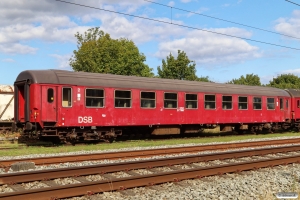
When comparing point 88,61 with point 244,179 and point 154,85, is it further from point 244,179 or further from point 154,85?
Result: point 244,179

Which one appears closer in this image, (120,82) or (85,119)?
(85,119)

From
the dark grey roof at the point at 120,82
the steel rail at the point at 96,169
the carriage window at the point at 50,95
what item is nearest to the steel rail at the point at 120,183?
the steel rail at the point at 96,169

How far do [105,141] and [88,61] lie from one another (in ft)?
123

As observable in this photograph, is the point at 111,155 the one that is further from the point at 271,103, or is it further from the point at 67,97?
the point at 271,103

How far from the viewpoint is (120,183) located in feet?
25.6

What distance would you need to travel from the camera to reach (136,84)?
→ 62.8ft

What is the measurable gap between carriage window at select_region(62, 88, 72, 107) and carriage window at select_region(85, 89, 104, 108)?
809 millimetres

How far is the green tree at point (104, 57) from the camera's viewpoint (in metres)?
56.6

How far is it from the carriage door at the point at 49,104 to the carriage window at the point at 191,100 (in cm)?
803

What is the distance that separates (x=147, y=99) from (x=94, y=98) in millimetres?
3186

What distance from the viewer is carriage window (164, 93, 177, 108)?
66.8ft

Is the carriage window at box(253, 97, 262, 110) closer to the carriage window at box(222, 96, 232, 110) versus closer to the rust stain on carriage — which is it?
the carriage window at box(222, 96, 232, 110)

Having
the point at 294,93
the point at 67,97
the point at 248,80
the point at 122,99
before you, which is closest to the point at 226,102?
the point at 122,99

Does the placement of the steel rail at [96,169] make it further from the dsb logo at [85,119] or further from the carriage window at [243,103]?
the carriage window at [243,103]
